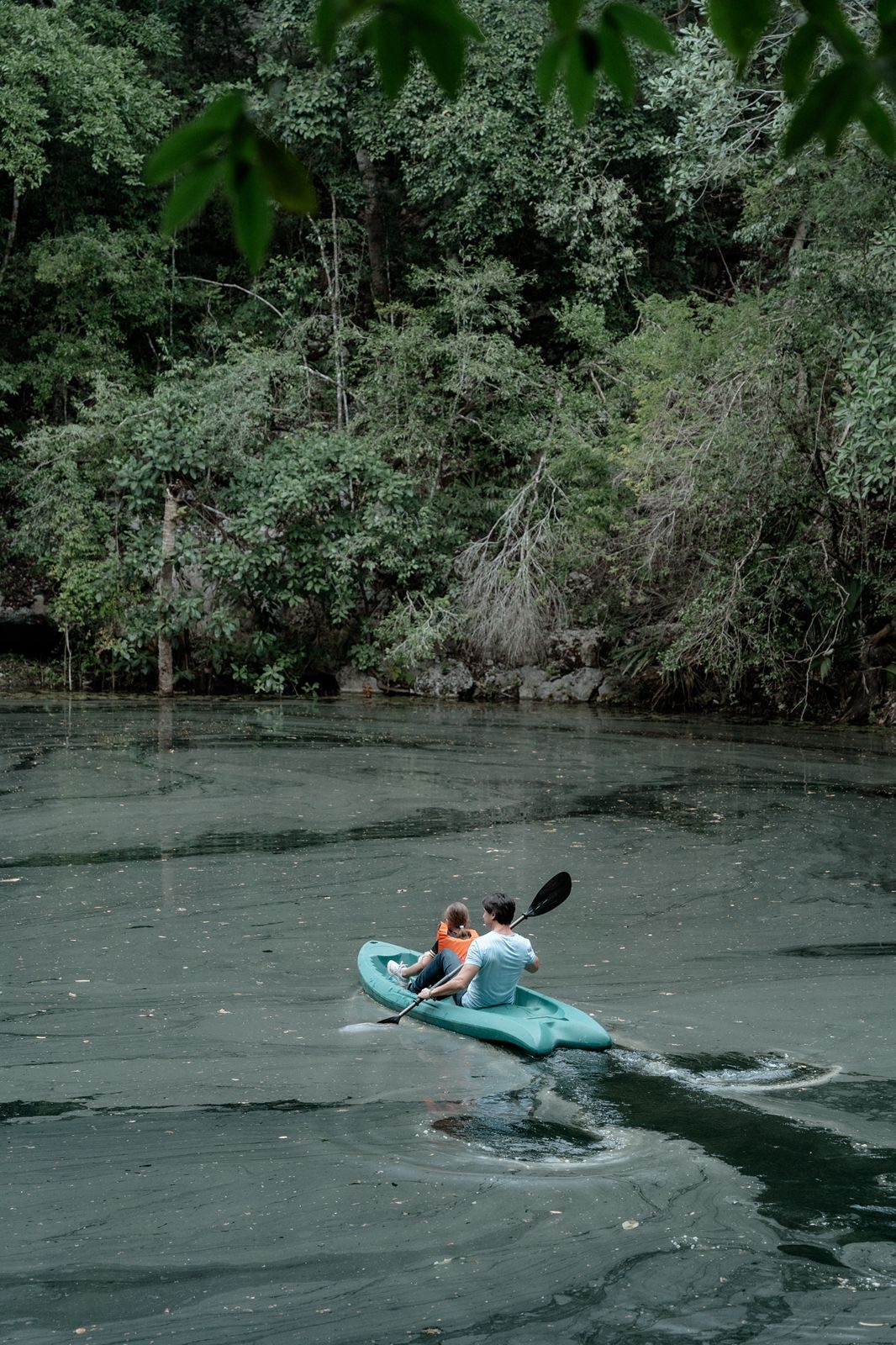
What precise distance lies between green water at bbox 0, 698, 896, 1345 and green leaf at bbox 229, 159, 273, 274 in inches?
127

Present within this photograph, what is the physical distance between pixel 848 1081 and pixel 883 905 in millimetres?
3349

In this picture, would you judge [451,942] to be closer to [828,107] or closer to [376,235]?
[828,107]

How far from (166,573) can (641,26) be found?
69.6 feet

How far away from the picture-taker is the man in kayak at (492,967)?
6.63 meters

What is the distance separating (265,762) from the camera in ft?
49.3

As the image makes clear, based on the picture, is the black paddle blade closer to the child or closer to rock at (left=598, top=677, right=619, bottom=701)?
the child

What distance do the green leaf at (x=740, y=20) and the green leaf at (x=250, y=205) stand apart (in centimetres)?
59

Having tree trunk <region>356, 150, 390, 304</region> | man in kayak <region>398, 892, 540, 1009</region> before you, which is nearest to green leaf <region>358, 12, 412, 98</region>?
man in kayak <region>398, 892, 540, 1009</region>

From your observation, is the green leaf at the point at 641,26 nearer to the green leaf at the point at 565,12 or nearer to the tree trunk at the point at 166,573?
the green leaf at the point at 565,12

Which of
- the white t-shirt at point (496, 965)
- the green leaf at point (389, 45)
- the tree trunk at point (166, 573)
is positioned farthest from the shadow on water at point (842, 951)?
the tree trunk at point (166, 573)

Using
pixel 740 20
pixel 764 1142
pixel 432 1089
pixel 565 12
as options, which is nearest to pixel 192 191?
pixel 565 12

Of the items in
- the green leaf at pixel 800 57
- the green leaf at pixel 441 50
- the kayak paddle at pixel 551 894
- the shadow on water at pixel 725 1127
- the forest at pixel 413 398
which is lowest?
the shadow on water at pixel 725 1127

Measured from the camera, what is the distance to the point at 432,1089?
5.92 meters

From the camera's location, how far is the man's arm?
262 inches
